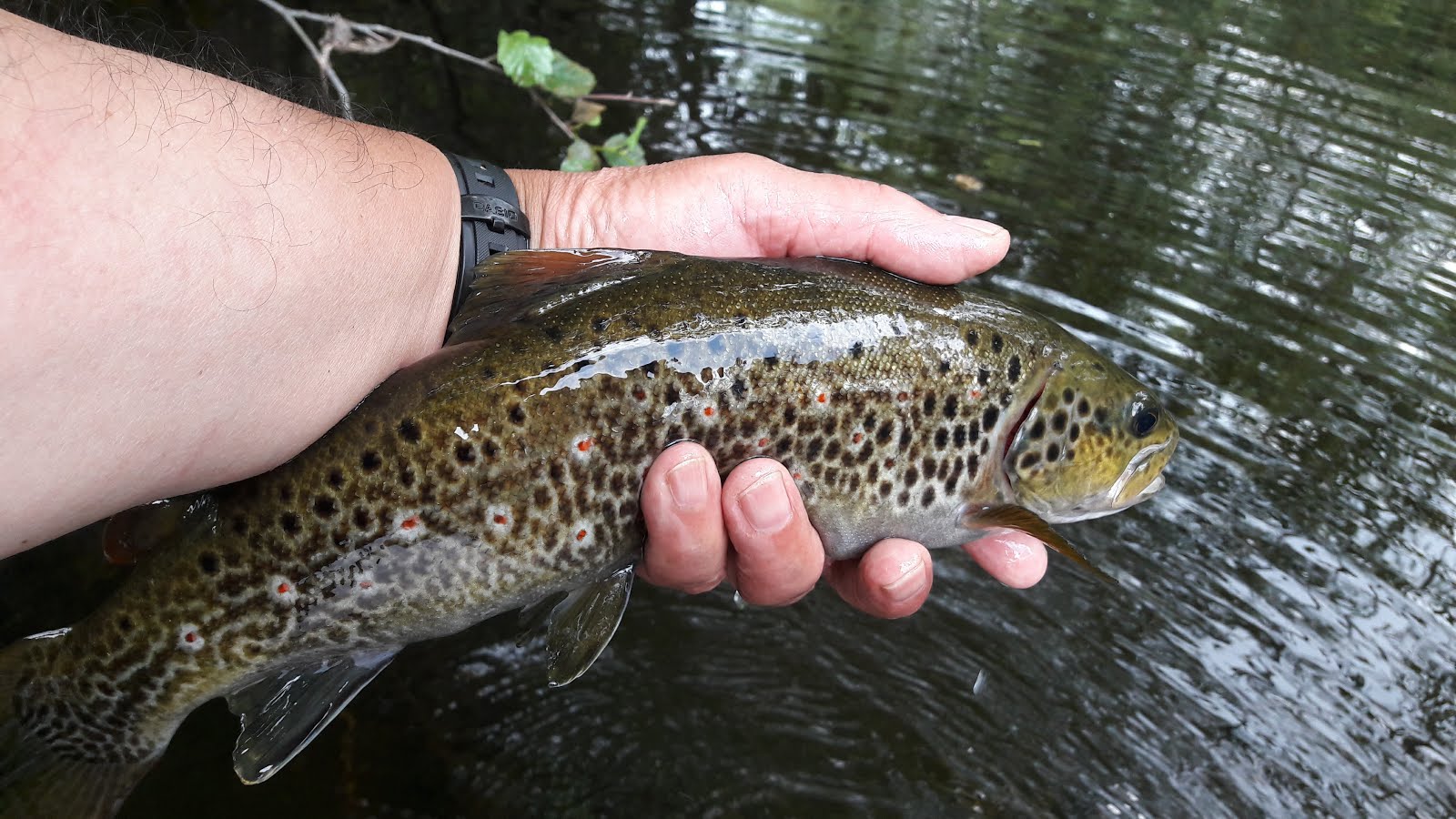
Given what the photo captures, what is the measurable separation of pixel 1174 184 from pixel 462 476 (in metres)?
9.37

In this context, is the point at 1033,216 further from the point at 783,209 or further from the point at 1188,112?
the point at 783,209

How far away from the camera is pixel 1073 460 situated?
3.11 meters

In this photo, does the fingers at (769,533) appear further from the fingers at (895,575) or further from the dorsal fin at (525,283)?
the dorsal fin at (525,283)

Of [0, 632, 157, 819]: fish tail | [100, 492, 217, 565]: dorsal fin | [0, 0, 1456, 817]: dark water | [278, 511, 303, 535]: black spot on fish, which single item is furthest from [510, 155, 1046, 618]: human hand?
[0, 632, 157, 819]: fish tail

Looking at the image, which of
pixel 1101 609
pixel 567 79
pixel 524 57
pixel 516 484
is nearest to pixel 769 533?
pixel 516 484

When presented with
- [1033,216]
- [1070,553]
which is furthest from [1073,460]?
[1033,216]

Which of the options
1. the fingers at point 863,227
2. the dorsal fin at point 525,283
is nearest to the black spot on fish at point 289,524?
the dorsal fin at point 525,283

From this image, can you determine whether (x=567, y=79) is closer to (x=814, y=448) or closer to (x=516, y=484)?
(x=814, y=448)

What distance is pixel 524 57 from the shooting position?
4422mm

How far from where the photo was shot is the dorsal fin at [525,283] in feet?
8.73

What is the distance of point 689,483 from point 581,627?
521mm

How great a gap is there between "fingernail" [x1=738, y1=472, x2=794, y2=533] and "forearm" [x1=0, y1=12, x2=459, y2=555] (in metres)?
0.99

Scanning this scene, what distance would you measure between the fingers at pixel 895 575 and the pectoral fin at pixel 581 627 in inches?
30.1

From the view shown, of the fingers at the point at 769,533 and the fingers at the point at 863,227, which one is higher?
the fingers at the point at 863,227
